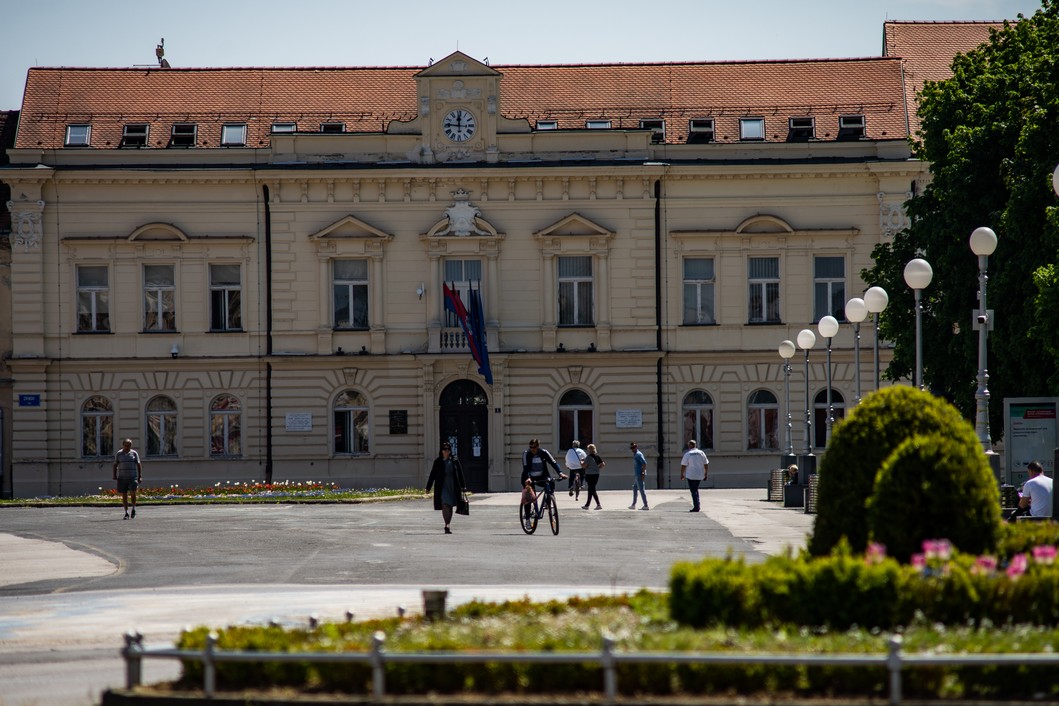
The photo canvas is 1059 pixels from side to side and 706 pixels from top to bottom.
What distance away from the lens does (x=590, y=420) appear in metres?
48.8

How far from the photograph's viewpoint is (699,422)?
4891 centimetres

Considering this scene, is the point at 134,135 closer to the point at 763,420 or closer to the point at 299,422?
the point at 299,422

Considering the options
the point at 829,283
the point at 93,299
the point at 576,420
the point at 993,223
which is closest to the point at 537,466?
the point at 993,223

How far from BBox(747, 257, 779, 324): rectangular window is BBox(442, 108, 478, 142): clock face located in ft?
30.8

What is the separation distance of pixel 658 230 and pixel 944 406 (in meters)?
35.8

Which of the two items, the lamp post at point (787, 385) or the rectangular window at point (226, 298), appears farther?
the rectangular window at point (226, 298)

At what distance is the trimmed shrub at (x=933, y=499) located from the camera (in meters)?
12.2

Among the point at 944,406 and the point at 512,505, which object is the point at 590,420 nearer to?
the point at 512,505

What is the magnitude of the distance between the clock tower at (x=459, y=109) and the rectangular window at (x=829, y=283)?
34.1ft

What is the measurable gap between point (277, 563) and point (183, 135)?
28.6 m

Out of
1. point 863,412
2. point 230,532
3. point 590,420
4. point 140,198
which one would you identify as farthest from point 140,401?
point 863,412

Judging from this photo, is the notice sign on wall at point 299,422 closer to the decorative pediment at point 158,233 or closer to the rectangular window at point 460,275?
the rectangular window at point 460,275

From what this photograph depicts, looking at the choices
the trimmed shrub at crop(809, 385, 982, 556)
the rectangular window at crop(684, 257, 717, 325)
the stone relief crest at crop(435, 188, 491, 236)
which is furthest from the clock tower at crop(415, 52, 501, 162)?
the trimmed shrub at crop(809, 385, 982, 556)

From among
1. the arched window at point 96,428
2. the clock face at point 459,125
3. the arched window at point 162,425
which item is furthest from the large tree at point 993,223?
the arched window at point 96,428
